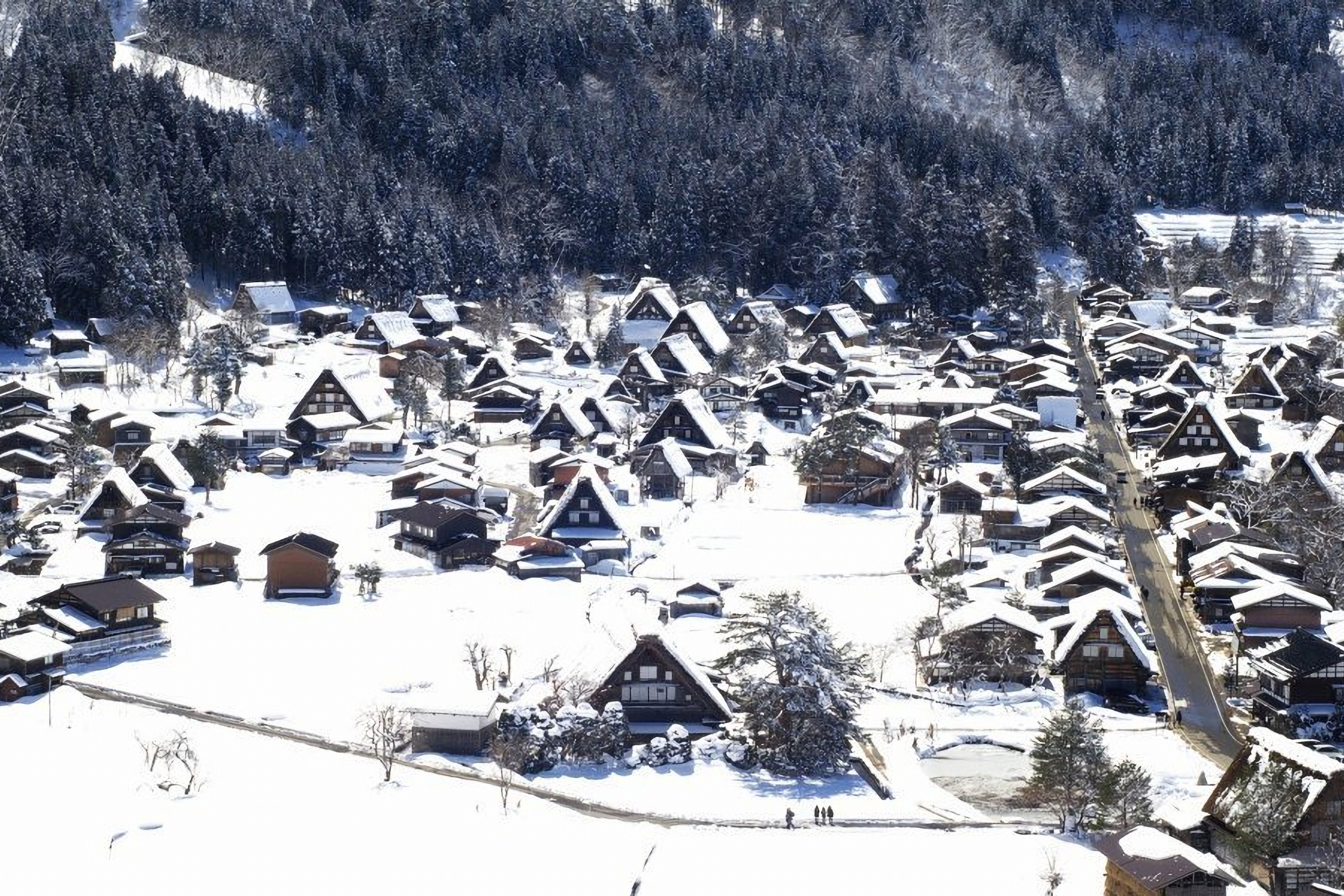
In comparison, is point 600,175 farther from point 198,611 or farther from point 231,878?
point 231,878

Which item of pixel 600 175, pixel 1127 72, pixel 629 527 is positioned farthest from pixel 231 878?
pixel 1127 72

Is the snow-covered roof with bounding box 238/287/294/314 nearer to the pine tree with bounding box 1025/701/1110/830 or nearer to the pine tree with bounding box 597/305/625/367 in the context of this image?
the pine tree with bounding box 597/305/625/367

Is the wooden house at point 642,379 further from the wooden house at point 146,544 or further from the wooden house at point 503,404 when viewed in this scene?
the wooden house at point 146,544

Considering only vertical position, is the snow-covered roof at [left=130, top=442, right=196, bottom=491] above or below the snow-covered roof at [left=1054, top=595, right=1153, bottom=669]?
above

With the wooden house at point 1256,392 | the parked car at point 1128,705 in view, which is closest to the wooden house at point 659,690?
the parked car at point 1128,705

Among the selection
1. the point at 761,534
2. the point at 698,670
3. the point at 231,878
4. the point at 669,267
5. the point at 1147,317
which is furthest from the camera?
the point at 669,267

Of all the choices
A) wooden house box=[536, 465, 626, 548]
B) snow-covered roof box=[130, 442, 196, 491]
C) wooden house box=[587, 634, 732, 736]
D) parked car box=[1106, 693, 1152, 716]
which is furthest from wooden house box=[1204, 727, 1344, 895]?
snow-covered roof box=[130, 442, 196, 491]
